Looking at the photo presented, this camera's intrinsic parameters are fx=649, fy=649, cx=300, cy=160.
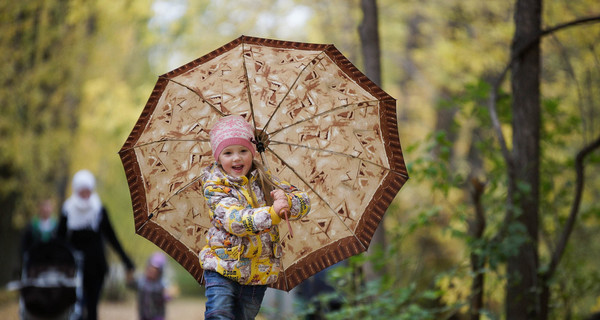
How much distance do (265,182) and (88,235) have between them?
389cm

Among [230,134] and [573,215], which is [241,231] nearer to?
[230,134]

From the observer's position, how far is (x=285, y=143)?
4086 mm

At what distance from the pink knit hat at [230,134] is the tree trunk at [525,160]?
2775 millimetres

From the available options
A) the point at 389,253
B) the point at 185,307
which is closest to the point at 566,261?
the point at 389,253

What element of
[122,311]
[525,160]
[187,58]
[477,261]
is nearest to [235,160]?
[477,261]

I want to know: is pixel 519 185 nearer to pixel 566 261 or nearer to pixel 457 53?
pixel 566 261

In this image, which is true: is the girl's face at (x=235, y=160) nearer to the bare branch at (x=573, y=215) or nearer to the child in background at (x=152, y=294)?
the bare branch at (x=573, y=215)

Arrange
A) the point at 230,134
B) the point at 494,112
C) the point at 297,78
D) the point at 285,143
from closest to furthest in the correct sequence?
the point at 230,134
the point at 297,78
the point at 285,143
the point at 494,112

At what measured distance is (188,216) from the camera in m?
4.08

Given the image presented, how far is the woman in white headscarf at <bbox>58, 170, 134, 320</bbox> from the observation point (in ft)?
22.5

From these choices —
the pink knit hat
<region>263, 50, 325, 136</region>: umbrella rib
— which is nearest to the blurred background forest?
<region>263, 50, 325, 136</region>: umbrella rib

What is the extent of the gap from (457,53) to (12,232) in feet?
42.6

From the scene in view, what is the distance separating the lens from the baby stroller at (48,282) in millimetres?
5918

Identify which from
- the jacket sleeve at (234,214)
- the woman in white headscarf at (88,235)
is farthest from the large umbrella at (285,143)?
the woman in white headscarf at (88,235)
